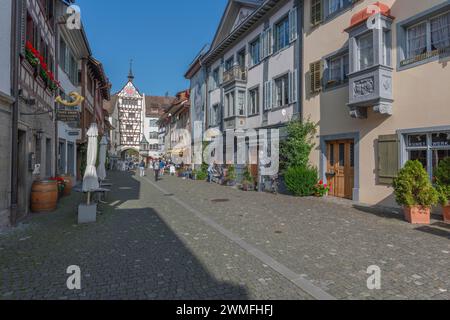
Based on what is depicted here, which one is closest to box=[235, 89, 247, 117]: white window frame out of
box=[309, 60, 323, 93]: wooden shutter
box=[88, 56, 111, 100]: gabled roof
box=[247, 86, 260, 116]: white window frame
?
box=[247, 86, 260, 116]: white window frame

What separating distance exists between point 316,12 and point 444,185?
9265mm

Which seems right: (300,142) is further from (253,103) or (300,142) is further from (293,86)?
(253,103)

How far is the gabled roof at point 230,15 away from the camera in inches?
770

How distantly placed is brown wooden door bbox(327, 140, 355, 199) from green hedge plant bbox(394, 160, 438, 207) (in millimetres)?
3844

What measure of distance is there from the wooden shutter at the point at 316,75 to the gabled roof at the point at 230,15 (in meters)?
8.46

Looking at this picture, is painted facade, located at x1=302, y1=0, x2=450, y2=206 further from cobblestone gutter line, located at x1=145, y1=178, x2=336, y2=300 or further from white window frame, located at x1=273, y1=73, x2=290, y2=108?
cobblestone gutter line, located at x1=145, y1=178, x2=336, y2=300

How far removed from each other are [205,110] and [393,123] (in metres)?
17.7

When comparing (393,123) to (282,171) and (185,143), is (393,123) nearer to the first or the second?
(282,171)

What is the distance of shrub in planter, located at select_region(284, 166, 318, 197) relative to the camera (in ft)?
41.1

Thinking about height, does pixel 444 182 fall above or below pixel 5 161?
below

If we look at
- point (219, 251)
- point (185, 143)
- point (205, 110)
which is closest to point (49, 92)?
point (219, 251)

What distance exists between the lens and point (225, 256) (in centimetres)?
501

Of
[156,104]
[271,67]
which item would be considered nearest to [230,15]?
[271,67]

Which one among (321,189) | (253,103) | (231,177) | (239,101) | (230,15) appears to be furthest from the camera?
(230,15)
